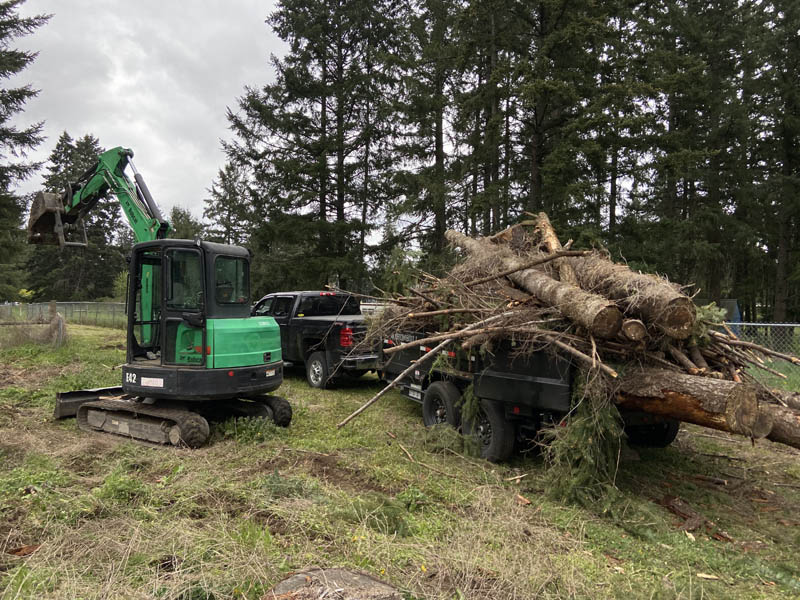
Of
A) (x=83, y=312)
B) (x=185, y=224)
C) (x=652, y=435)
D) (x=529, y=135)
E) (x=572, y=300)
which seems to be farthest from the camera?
(x=185, y=224)

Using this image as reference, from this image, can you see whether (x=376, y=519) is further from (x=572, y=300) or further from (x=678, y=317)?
(x=678, y=317)

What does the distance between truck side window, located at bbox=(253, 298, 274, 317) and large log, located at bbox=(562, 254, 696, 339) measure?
8.12 metres

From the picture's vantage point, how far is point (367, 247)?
76.7ft

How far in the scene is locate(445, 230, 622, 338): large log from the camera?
4.58 meters

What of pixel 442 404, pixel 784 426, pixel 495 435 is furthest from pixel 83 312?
pixel 784 426

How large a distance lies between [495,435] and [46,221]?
7.65 meters

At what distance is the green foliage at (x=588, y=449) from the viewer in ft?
14.7

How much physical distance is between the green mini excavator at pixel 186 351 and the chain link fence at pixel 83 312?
1945 cm

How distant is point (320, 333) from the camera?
10359mm

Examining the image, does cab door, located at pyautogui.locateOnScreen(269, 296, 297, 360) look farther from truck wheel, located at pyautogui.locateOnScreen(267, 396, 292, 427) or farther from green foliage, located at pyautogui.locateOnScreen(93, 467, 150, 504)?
green foliage, located at pyautogui.locateOnScreen(93, 467, 150, 504)

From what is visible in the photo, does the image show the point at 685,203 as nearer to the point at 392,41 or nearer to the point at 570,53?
the point at 570,53

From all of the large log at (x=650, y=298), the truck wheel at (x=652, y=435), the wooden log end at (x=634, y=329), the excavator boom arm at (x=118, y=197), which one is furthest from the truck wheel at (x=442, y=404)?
the excavator boom arm at (x=118, y=197)

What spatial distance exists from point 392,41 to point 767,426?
77.5ft

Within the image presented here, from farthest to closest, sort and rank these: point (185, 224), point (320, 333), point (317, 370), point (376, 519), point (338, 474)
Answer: point (185, 224)
point (317, 370)
point (320, 333)
point (338, 474)
point (376, 519)
